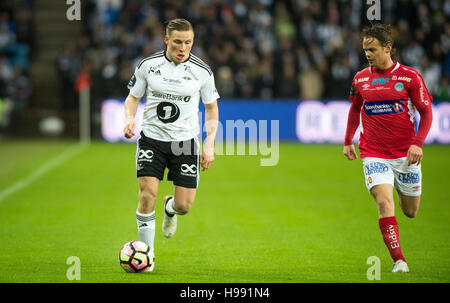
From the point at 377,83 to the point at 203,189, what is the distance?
690 centimetres

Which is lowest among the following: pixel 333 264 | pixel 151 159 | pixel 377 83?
pixel 333 264

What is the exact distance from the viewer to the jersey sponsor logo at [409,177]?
7.64m

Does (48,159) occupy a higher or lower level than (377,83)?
lower

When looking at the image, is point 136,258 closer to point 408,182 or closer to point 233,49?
point 408,182

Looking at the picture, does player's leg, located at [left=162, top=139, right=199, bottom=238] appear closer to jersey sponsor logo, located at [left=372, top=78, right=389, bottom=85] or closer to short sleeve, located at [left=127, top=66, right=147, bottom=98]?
short sleeve, located at [left=127, top=66, right=147, bottom=98]

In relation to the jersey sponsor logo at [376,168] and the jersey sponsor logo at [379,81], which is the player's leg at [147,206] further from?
the jersey sponsor logo at [379,81]

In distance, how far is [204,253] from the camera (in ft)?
27.6

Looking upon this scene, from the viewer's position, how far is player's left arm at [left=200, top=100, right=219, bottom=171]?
7707 mm

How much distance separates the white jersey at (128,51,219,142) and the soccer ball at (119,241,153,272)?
1.14 meters

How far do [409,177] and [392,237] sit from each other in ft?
2.23

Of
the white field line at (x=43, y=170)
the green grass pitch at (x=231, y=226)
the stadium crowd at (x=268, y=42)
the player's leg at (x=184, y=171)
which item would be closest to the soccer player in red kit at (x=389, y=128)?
the green grass pitch at (x=231, y=226)

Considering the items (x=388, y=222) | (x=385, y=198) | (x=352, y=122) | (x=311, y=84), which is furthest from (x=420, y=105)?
(x=311, y=84)

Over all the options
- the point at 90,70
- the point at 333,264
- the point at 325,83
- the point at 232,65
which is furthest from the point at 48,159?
the point at 333,264
